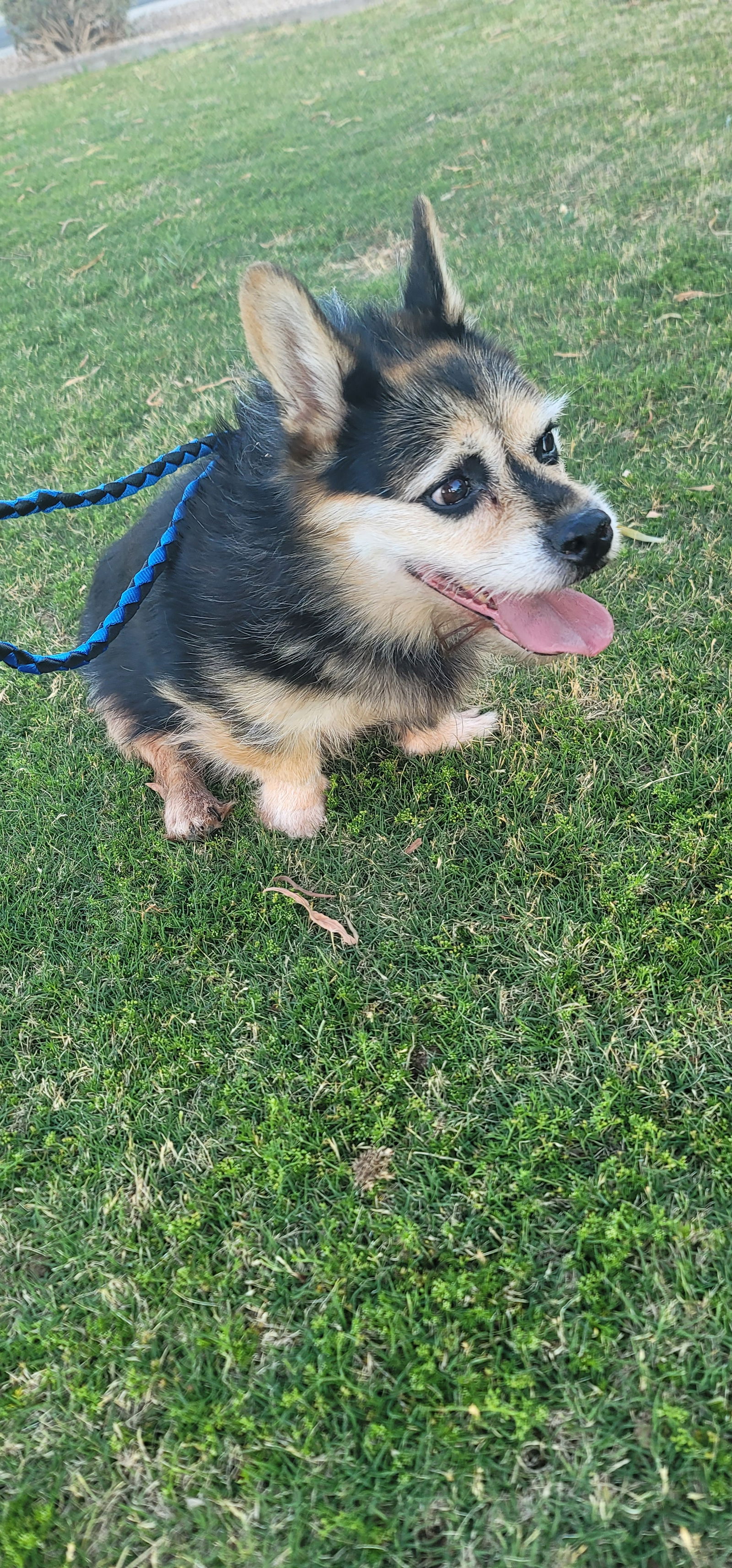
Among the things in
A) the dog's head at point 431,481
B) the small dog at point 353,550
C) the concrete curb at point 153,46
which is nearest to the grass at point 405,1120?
the small dog at point 353,550

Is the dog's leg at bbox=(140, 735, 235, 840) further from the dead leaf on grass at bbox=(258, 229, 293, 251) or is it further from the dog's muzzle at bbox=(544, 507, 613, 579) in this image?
the dead leaf on grass at bbox=(258, 229, 293, 251)

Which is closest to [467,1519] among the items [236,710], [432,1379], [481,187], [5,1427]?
[432,1379]

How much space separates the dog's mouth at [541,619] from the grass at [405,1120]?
0.62m

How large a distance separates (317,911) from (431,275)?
2.00 meters

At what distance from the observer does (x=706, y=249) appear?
5953 millimetres

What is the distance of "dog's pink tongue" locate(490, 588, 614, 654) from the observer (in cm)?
255

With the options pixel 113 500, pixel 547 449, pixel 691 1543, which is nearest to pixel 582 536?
pixel 547 449

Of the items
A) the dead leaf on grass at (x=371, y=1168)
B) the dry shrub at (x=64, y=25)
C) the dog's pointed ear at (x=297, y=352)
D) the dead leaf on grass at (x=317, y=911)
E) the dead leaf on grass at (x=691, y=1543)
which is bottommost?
the dead leaf on grass at (x=691, y=1543)

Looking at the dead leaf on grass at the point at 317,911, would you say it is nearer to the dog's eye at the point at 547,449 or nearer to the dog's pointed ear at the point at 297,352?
the dog's pointed ear at the point at 297,352

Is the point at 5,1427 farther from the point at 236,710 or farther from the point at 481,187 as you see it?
the point at 481,187

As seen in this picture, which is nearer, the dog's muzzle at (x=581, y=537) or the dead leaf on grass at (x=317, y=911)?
the dog's muzzle at (x=581, y=537)

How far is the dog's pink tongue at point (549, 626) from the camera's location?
2.55 metres

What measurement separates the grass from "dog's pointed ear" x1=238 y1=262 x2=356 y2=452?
4.28 ft

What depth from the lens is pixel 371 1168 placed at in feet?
7.15
